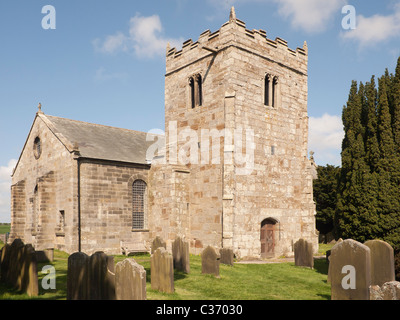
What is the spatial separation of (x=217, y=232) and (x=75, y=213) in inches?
322

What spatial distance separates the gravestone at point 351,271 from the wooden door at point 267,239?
37.6 feet

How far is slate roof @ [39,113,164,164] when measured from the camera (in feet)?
72.3

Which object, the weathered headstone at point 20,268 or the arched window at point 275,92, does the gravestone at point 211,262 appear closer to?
the weathered headstone at point 20,268

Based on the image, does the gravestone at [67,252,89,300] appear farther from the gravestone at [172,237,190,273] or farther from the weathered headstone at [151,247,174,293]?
the gravestone at [172,237,190,273]

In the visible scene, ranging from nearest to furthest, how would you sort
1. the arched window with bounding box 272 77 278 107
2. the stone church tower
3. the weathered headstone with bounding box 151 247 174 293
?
the weathered headstone with bounding box 151 247 174 293
the stone church tower
the arched window with bounding box 272 77 278 107

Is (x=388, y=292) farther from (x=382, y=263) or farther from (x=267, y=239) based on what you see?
(x=267, y=239)

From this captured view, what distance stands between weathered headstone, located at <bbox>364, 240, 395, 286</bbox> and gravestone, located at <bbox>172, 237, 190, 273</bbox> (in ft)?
22.3

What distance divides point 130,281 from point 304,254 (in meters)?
10.9

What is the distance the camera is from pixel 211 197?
66.0 ft

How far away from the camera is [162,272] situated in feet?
34.0

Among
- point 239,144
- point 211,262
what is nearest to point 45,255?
point 211,262

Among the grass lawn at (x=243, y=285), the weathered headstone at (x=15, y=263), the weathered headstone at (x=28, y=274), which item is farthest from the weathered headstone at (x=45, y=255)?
the weathered headstone at (x=28, y=274)

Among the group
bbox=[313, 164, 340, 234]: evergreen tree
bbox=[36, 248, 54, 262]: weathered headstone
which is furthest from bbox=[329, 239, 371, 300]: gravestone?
bbox=[313, 164, 340, 234]: evergreen tree
